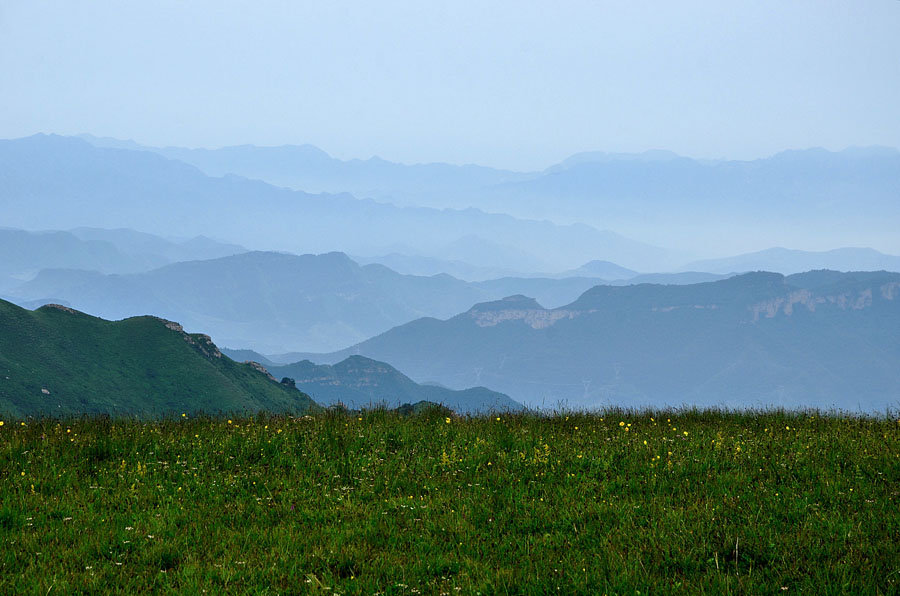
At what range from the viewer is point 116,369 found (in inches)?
5384

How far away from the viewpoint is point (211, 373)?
14438cm

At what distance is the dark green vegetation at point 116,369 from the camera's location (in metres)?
117

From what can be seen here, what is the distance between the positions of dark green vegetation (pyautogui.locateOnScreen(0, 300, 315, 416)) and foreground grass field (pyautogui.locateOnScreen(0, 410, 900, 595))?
107 meters

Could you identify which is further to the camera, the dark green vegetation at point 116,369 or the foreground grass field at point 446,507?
the dark green vegetation at point 116,369

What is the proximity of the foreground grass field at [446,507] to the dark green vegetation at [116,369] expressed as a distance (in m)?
107

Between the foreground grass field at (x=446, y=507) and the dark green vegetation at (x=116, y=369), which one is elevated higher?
the foreground grass field at (x=446, y=507)

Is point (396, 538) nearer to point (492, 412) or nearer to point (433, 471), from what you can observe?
point (433, 471)

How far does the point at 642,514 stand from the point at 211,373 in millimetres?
146775

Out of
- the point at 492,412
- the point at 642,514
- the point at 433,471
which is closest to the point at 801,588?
the point at 642,514

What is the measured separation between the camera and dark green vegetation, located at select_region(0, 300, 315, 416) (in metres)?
117

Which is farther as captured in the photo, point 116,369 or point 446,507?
point 116,369

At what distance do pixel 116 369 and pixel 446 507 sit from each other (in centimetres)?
14541

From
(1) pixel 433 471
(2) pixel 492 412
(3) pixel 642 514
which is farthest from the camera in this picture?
(2) pixel 492 412

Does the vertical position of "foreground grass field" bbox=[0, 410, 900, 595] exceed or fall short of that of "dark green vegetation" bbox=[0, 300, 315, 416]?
it exceeds it
